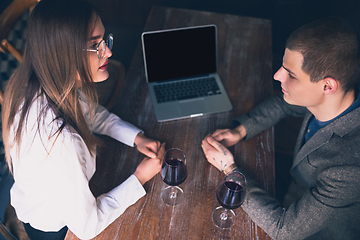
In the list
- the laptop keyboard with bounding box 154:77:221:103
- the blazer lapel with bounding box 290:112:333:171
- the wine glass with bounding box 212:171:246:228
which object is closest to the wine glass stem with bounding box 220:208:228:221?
the wine glass with bounding box 212:171:246:228

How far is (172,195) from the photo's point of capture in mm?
1007

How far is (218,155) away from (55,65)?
71cm

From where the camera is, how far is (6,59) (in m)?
1.82

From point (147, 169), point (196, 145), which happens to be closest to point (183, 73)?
point (196, 145)

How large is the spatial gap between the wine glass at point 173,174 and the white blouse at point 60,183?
0.10 m

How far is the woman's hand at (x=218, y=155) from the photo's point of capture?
107cm

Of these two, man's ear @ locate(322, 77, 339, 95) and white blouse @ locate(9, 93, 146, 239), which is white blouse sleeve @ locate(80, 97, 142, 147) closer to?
white blouse @ locate(9, 93, 146, 239)

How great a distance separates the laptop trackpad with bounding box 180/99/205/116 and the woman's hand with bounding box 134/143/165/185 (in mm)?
311

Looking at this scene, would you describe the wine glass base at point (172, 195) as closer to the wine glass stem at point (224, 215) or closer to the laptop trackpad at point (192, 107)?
the wine glass stem at point (224, 215)

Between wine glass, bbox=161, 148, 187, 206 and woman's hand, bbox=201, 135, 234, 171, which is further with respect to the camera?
woman's hand, bbox=201, 135, 234, 171

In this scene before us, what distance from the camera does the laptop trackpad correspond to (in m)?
1.29

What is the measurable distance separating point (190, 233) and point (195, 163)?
0.29 meters

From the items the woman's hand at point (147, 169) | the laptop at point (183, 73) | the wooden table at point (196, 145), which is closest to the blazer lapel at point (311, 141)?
the wooden table at point (196, 145)

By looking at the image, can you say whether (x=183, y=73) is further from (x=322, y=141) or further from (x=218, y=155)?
(x=322, y=141)
